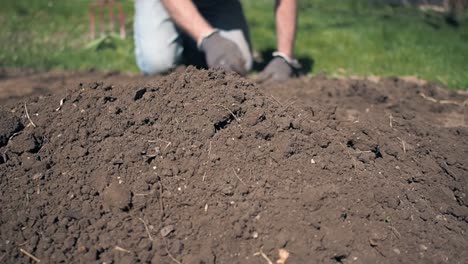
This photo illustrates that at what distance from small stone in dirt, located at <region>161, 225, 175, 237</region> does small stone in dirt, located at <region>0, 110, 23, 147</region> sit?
103cm

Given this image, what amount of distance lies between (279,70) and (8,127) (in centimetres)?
220

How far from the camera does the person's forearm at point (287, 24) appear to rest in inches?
170

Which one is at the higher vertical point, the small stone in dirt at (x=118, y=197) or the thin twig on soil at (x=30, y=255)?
the small stone in dirt at (x=118, y=197)

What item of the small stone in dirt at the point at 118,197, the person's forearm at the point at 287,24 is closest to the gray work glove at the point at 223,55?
the person's forearm at the point at 287,24

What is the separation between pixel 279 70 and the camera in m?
4.09

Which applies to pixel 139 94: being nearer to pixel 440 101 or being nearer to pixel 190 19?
pixel 190 19

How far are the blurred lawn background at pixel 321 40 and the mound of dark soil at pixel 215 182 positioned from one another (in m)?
2.07

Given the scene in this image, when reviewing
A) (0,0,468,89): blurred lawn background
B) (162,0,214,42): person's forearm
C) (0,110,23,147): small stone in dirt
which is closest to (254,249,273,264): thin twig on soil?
(0,110,23,147): small stone in dirt

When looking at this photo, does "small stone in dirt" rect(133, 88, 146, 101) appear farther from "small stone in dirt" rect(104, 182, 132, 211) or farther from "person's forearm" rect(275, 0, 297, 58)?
"person's forearm" rect(275, 0, 297, 58)

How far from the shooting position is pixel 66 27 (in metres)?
6.09

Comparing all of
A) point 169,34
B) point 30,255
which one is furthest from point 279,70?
point 30,255

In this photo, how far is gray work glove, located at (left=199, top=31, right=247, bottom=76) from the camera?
340 cm

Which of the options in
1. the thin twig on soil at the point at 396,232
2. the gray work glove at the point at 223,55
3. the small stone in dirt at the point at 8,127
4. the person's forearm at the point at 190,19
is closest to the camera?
the thin twig on soil at the point at 396,232

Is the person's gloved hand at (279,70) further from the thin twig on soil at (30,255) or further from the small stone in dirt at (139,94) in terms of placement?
the thin twig on soil at (30,255)
